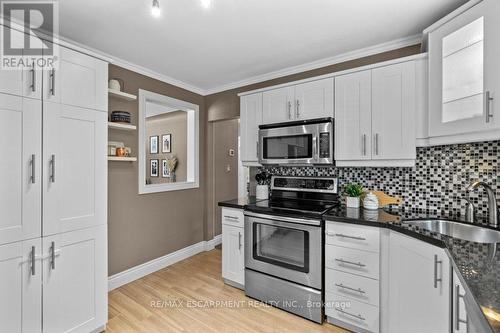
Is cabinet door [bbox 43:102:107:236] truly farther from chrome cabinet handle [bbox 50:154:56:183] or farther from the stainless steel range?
the stainless steel range

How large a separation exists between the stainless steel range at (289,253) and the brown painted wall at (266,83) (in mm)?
1238

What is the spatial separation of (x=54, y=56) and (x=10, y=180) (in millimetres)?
887

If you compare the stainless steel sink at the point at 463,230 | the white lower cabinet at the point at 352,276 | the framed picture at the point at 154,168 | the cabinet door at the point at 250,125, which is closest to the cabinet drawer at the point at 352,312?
the white lower cabinet at the point at 352,276

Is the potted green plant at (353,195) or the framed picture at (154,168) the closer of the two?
the potted green plant at (353,195)

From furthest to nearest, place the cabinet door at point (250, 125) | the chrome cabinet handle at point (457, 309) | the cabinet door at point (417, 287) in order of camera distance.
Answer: the cabinet door at point (250, 125), the cabinet door at point (417, 287), the chrome cabinet handle at point (457, 309)

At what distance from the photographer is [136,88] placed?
116 inches

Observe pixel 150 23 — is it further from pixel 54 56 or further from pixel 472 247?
pixel 472 247

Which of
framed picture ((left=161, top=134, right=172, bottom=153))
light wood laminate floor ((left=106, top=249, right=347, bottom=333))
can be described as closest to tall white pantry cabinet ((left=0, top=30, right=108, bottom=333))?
light wood laminate floor ((left=106, top=249, right=347, bottom=333))

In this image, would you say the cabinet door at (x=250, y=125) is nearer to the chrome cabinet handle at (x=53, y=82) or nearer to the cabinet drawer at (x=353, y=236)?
the cabinet drawer at (x=353, y=236)

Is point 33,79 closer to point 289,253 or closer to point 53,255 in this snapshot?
point 53,255

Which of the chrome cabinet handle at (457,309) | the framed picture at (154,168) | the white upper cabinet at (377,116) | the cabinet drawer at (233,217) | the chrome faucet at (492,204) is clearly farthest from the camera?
the framed picture at (154,168)

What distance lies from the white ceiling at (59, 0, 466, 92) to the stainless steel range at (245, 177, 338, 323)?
4.66 feet

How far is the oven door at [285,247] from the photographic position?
213cm

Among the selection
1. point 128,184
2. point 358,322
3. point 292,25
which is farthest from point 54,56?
point 358,322
